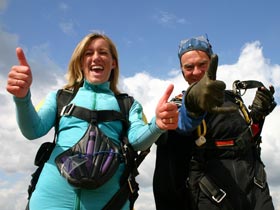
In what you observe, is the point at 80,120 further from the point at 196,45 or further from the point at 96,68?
the point at 196,45

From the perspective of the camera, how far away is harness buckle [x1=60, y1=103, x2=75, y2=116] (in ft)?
11.7

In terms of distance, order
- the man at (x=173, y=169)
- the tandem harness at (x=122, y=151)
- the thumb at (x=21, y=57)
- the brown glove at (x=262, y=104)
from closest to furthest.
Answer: the thumb at (x=21, y=57) → the tandem harness at (x=122, y=151) → the man at (x=173, y=169) → the brown glove at (x=262, y=104)

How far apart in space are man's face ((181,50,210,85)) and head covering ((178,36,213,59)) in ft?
0.22

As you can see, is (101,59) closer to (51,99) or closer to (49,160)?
(51,99)

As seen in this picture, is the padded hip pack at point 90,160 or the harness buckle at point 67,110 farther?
the harness buckle at point 67,110

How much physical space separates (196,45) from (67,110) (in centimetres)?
205

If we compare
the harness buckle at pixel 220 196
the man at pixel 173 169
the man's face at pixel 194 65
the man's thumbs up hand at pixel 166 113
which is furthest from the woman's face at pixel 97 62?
the harness buckle at pixel 220 196

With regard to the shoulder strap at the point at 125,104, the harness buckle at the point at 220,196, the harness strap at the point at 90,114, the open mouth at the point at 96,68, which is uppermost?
the open mouth at the point at 96,68

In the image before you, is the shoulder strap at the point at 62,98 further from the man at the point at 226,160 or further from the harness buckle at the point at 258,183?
the harness buckle at the point at 258,183

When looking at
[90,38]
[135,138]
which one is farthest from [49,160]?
[90,38]

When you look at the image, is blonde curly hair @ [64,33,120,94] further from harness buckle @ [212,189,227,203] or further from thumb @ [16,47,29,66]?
harness buckle @ [212,189,227,203]

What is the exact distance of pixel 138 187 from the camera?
11.8ft

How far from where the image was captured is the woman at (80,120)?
301 cm

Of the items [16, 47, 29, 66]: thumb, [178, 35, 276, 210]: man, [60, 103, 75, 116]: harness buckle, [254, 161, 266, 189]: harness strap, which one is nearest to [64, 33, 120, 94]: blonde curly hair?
[60, 103, 75, 116]: harness buckle
